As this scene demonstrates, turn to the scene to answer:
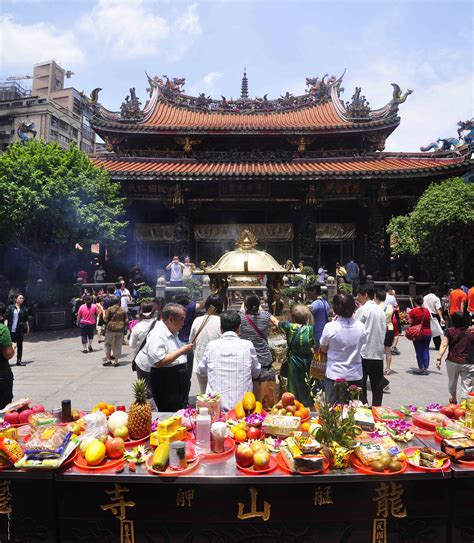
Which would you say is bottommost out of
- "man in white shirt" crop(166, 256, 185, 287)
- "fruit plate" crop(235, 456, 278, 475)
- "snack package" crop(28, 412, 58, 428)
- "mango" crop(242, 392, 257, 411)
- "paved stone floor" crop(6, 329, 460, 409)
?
"paved stone floor" crop(6, 329, 460, 409)

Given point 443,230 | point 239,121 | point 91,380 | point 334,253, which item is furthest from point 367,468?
point 239,121

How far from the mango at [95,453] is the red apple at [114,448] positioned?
39 mm

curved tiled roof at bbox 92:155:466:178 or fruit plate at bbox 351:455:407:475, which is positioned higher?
curved tiled roof at bbox 92:155:466:178

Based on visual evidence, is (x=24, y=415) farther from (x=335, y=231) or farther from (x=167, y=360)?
(x=335, y=231)

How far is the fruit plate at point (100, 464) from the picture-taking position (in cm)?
249

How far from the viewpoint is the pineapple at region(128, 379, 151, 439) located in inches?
113

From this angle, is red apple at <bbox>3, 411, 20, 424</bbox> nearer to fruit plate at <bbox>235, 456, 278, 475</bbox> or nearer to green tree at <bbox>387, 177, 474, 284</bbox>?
fruit plate at <bbox>235, 456, 278, 475</bbox>

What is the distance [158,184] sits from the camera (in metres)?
15.8

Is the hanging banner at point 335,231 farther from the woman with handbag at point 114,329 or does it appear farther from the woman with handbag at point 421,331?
the woman with handbag at point 114,329

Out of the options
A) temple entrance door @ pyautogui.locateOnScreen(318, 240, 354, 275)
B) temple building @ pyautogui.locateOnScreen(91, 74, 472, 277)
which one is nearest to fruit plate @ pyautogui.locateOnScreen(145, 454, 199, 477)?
temple building @ pyautogui.locateOnScreen(91, 74, 472, 277)

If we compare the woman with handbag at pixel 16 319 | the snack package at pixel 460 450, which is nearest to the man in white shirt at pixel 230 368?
the snack package at pixel 460 450

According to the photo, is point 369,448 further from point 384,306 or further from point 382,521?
point 384,306

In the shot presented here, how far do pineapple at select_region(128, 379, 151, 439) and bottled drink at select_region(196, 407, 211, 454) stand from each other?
1.43 ft

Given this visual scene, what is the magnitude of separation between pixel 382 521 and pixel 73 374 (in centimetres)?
669
